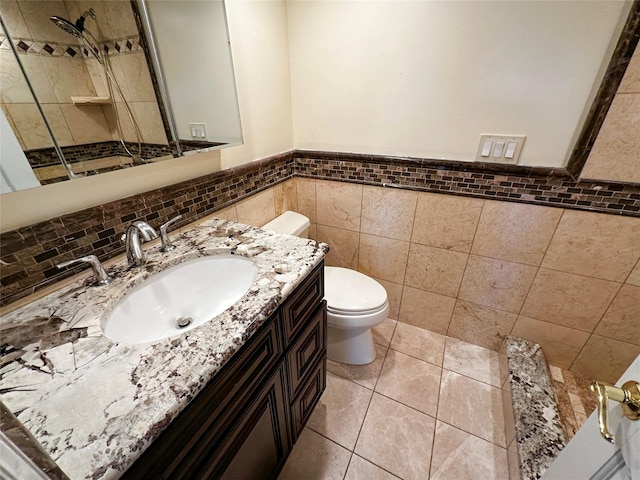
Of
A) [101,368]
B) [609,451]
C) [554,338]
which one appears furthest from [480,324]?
[101,368]

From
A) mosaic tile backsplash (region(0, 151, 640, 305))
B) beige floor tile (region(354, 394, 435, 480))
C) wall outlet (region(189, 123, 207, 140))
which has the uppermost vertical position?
wall outlet (region(189, 123, 207, 140))

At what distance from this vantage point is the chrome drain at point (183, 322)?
817 mm

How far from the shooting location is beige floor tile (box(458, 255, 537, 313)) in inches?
51.5

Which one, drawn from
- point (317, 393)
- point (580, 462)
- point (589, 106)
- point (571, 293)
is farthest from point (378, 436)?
point (589, 106)

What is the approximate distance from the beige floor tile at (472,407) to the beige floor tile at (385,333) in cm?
34

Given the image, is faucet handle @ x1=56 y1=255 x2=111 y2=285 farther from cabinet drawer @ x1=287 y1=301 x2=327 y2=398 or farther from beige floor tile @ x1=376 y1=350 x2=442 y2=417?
beige floor tile @ x1=376 y1=350 x2=442 y2=417

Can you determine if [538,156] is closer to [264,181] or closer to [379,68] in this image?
[379,68]

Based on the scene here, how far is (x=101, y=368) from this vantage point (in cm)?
54

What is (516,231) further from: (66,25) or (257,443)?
(66,25)

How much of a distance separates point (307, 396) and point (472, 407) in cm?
83

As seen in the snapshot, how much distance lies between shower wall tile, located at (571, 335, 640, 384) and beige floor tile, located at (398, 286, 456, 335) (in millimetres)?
604

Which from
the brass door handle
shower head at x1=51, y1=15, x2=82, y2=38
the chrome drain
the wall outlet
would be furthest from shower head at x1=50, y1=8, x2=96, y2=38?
the brass door handle

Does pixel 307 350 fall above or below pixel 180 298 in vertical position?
below

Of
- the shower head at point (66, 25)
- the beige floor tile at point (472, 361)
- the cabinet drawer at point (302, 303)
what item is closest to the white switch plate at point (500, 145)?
the cabinet drawer at point (302, 303)
